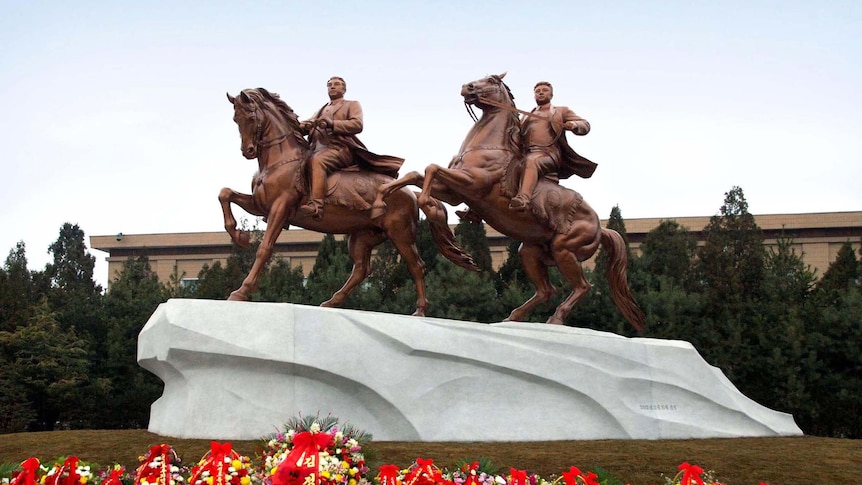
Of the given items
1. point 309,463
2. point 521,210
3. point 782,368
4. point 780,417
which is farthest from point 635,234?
point 309,463

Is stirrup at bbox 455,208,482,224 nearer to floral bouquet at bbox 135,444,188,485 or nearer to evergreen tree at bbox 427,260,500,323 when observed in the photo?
floral bouquet at bbox 135,444,188,485

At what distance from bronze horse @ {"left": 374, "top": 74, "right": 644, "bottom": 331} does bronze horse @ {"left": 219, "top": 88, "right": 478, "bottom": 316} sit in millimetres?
299

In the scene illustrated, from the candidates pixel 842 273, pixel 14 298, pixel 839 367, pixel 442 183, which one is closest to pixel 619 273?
pixel 442 183

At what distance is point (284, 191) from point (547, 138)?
10.9 ft

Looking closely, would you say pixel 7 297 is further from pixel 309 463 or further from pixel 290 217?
pixel 309 463

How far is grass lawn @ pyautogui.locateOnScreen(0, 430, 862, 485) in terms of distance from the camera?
319 inches

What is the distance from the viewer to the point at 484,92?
11.1m

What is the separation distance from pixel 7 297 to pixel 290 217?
11058mm

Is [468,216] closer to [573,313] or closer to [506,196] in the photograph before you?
[506,196]

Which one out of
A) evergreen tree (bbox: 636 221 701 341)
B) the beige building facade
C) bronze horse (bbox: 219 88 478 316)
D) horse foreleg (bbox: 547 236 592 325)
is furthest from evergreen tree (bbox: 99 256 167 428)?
evergreen tree (bbox: 636 221 701 341)

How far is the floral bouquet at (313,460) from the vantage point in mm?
3963

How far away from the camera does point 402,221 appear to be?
1091cm

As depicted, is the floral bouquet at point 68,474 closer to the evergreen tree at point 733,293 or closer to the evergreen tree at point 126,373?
the evergreen tree at point 126,373

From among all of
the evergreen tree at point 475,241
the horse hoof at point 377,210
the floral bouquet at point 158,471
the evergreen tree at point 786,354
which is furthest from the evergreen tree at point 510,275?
the floral bouquet at point 158,471
